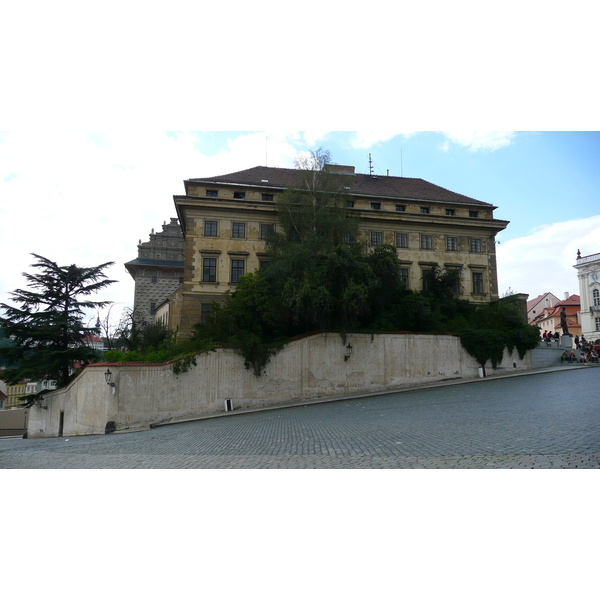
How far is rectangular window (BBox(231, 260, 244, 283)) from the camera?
→ 96.5ft

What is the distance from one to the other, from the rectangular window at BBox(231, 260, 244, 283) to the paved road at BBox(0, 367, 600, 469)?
41.2 feet

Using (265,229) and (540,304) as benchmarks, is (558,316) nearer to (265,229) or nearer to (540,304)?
(540,304)

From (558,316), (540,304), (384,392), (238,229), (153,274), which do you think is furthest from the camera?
(540,304)

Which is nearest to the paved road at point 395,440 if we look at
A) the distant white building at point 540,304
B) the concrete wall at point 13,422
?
the concrete wall at point 13,422

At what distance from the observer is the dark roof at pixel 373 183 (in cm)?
3200

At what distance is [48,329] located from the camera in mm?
24891

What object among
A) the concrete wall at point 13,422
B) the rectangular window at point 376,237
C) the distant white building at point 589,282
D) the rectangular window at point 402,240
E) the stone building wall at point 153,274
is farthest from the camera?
the stone building wall at point 153,274

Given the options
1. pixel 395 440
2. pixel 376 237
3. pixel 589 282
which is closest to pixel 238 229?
pixel 376 237

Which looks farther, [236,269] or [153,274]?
[153,274]

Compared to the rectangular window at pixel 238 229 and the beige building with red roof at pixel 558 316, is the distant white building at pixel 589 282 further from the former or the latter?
the beige building with red roof at pixel 558 316

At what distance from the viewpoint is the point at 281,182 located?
3288cm

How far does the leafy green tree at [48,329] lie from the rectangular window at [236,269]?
8362 mm

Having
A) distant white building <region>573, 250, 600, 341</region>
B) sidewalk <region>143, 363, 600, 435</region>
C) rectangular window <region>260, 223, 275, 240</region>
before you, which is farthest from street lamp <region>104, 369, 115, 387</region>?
distant white building <region>573, 250, 600, 341</region>

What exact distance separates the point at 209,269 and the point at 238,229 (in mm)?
3140
